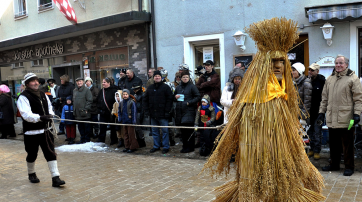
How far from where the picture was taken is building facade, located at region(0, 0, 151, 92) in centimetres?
1146

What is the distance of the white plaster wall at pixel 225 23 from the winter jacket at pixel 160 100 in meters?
2.40

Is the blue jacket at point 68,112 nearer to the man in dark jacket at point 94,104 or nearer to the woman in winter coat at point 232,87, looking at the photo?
the man in dark jacket at point 94,104

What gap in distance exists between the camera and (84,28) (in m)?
12.3

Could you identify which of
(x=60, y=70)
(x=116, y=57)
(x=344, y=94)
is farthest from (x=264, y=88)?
(x=60, y=70)

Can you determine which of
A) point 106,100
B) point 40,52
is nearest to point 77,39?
point 40,52

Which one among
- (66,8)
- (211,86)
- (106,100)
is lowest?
(106,100)

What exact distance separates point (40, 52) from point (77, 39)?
2.91 m

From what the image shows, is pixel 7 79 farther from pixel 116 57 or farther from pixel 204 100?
pixel 204 100

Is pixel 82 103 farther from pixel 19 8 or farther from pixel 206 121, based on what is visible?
pixel 19 8

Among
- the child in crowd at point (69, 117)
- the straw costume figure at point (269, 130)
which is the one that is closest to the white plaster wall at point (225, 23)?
the child in crowd at point (69, 117)

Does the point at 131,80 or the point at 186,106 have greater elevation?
the point at 131,80

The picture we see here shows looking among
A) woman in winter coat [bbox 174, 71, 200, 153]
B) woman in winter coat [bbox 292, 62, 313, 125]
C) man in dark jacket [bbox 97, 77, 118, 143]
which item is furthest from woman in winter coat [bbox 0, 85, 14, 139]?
woman in winter coat [bbox 292, 62, 313, 125]

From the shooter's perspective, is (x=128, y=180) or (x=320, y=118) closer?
(x=128, y=180)

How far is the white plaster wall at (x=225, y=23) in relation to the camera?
26.8 ft
